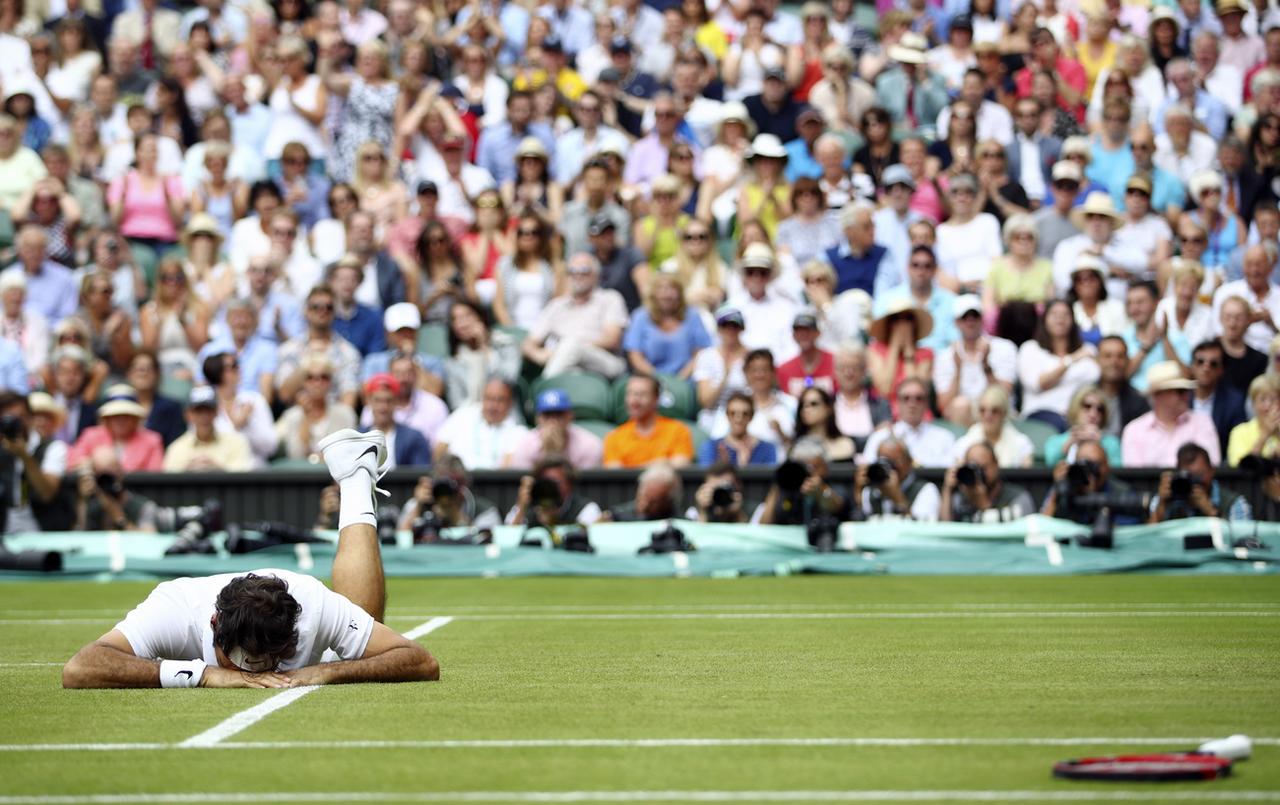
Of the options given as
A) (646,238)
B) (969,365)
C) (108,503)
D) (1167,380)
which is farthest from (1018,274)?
(108,503)

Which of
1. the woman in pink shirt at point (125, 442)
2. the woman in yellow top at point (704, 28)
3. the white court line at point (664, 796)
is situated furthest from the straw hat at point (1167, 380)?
the white court line at point (664, 796)

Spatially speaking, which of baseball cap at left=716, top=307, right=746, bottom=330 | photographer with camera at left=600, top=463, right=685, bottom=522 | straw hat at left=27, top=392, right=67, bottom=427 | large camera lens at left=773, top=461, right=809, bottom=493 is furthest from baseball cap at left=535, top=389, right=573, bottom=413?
straw hat at left=27, top=392, right=67, bottom=427

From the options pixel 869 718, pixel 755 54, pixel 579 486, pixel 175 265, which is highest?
pixel 755 54

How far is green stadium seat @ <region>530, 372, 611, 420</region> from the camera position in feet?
53.3

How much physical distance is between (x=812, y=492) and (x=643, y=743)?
8334mm

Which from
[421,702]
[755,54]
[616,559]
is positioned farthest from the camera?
[755,54]

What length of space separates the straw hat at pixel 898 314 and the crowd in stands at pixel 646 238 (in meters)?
0.03

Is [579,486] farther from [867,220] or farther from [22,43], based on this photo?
[22,43]

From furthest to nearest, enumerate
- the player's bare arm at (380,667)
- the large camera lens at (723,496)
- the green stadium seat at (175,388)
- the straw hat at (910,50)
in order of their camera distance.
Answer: the straw hat at (910,50)
the green stadium seat at (175,388)
the large camera lens at (723,496)
the player's bare arm at (380,667)

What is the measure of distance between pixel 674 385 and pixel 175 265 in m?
4.58

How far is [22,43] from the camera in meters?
20.1

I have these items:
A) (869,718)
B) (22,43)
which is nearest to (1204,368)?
(869,718)

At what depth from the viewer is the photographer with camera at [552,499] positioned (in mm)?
14094

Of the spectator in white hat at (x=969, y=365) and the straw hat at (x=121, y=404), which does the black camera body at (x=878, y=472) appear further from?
the straw hat at (x=121, y=404)
